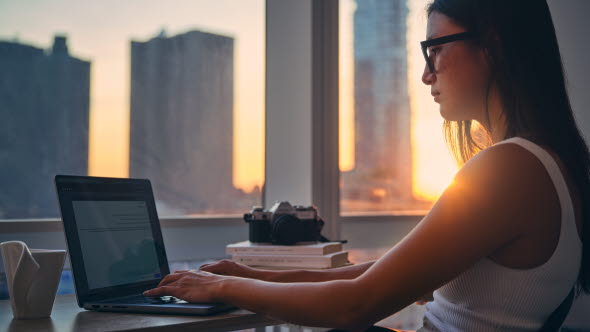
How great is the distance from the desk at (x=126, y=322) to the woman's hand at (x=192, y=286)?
44mm

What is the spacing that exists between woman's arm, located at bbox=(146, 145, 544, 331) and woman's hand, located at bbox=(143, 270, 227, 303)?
23 centimetres

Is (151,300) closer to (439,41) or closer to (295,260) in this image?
(295,260)

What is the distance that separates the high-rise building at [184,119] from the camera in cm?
184

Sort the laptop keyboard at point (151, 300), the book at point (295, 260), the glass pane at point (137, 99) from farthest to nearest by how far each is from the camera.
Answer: the glass pane at point (137, 99) → the book at point (295, 260) → the laptop keyboard at point (151, 300)

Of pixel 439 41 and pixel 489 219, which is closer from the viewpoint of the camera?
pixel 489 219

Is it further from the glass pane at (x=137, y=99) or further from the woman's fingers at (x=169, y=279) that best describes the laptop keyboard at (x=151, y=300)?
the glass pane at (x=137, y=99)

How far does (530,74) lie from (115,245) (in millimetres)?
896

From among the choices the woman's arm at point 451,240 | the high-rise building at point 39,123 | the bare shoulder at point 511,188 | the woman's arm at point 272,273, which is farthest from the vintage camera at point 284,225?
the bare shoulder at point 511,188

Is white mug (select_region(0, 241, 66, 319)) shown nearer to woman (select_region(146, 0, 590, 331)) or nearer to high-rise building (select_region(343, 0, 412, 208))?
woman (select_region(146, 0, 590, 331))

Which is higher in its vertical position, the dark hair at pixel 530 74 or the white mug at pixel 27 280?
the dark hair at pixel 530 74

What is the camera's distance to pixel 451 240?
870 millimetres

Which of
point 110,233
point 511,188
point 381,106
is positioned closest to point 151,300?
point 110,233

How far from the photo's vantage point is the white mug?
3.40 feet

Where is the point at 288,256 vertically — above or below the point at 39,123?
below
